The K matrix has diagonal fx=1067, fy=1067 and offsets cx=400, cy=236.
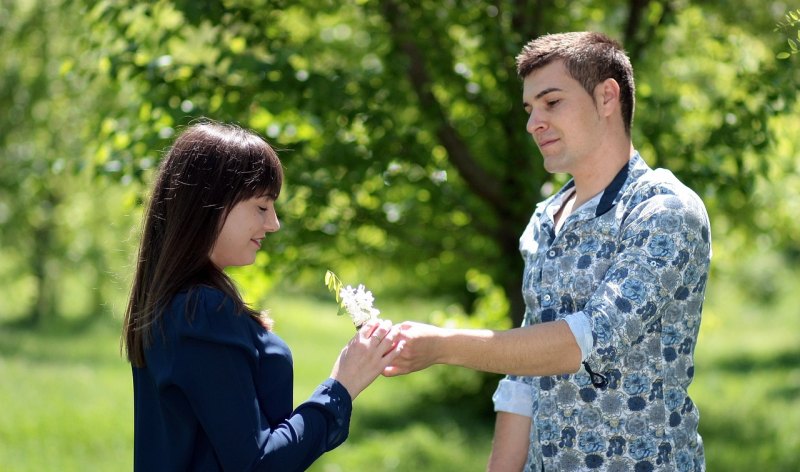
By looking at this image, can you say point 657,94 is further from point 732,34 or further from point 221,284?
point 221,284

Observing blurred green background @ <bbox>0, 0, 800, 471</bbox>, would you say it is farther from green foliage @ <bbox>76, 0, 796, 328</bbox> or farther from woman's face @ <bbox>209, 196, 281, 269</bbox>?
woman's face @ <bbox>209, 196, 281, 269</bbox>

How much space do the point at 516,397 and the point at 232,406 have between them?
40.8 inches

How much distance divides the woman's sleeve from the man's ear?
1.13 metres

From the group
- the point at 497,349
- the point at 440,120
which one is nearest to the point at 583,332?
the point at 497,349

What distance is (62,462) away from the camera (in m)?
8.02

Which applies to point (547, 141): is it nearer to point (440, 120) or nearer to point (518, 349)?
point (518, 349)

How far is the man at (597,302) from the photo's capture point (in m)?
2.54

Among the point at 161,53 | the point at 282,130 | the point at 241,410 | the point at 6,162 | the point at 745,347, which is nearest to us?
the point at 241,410

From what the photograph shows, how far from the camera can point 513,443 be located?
3061mm

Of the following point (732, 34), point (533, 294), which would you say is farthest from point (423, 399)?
point (533, 294)

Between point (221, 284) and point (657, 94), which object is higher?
point (657, 94)

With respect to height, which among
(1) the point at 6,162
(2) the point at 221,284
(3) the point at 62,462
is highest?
(1) the point at 6,162

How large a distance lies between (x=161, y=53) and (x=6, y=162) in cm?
703

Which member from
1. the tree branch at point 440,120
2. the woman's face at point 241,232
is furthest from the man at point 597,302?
the tree branch at point 440,120
